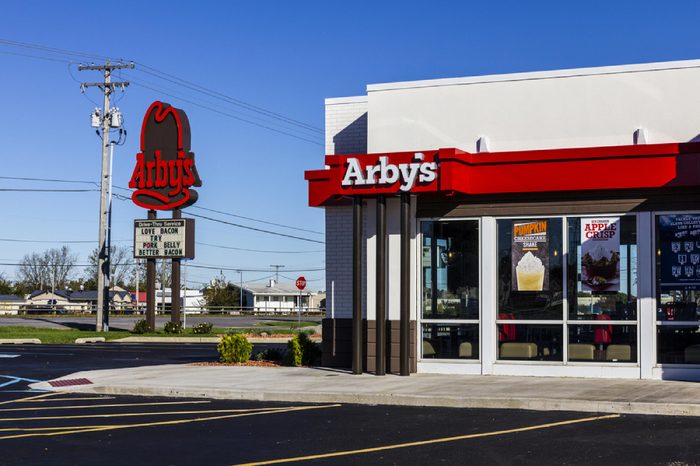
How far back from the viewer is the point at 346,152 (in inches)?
888

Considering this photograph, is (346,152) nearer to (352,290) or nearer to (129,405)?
(352,290)

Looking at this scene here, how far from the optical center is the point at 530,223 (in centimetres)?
1948

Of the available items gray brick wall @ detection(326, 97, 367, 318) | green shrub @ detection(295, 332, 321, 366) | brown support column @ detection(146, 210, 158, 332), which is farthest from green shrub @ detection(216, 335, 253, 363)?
brown support column @ detection(146, 210, 158, 332)

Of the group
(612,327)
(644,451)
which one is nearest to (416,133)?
(612,327)

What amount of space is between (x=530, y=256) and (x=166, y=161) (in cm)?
2426

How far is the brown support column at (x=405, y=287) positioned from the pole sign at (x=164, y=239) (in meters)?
23.3

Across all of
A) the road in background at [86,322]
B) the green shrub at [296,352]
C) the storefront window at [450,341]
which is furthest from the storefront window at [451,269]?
the road in background at [86,322]

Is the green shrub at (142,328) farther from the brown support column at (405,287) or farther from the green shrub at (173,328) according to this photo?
the brown support column at (405,287)

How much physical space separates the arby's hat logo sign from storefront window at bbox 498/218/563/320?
23.0 meters

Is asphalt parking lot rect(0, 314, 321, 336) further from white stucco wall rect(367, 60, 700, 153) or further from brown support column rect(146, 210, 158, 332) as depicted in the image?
white stucco wall rect(367, 60, 700, 153)

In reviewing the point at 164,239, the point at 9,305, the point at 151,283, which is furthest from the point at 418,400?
the point at 9,305

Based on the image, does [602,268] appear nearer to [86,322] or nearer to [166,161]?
[166,161]

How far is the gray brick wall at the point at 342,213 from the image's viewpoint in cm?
2214

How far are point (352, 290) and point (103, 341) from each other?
2372 cm
